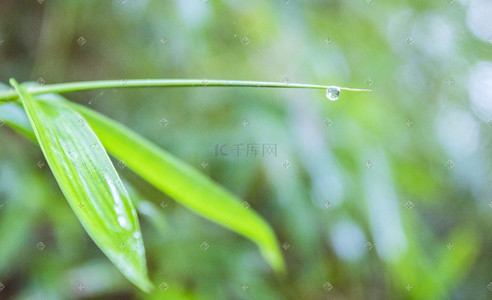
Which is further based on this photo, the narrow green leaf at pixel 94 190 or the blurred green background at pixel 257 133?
the blurred green background at pixel 257 133

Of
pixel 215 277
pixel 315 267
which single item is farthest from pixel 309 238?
pixel 215 277

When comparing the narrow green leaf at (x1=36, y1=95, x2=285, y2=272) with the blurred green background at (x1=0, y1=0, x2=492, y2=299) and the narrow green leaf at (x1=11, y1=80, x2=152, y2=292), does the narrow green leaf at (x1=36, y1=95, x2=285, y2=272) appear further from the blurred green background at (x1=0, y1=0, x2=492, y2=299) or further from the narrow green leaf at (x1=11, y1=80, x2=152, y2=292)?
Answer: the blurred green background at (x1=0, y1=0, x2=492, y2=299)
